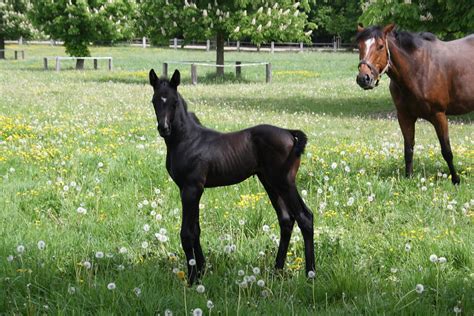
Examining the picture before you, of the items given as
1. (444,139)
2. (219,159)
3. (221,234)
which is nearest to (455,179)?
(444,139)

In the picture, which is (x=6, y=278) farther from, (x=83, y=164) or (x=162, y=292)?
(x=83, y=164)

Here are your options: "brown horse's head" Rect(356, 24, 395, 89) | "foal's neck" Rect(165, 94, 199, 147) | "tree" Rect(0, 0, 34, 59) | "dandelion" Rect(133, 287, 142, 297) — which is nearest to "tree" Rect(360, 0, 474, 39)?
"brown horse's head" Rect(356, 24, 395, 89)

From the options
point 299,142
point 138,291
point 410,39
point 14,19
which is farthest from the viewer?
point 14,19

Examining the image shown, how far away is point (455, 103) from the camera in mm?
9484

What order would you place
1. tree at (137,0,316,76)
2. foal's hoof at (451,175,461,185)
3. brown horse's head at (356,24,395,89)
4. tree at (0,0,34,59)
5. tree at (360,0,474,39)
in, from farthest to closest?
tree at (0,0,34,59) → tree at (137,0,316,76) → tree at (360,0,474,39) → foal's hoof at (451,175,461,185) → brown horse's head at (356,24,395,89)

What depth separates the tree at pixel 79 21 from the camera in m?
40.5

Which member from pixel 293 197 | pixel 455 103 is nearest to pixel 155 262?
pixel 293 197

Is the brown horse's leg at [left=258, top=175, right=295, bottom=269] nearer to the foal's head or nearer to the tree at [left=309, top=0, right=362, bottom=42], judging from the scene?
the foal's head

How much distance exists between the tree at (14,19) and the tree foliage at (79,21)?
12.9 meters

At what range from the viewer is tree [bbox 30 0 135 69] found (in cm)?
4050

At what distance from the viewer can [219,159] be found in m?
4.50

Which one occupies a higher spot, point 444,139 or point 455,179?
point 444,139

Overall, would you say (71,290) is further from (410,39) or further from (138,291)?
(410,39)

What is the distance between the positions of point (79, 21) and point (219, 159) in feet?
126
